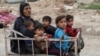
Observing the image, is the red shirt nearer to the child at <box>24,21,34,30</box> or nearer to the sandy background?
the child at <box>24,21,34,30</box>

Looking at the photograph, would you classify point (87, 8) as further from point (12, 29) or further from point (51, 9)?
point (12, 29)

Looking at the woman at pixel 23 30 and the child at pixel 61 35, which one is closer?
the child at pixel 61 35

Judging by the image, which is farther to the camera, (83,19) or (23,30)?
(83,19)

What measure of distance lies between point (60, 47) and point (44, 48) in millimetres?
255

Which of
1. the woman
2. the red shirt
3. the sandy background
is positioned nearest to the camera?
the woman

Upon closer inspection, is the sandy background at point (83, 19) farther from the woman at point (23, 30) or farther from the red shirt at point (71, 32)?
the woman at point (23, 30)

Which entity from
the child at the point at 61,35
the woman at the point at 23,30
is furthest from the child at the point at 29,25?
the child at the point at 61,35

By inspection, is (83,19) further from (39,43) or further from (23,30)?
(39,43)

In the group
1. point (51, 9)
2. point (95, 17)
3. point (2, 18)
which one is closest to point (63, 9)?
point (51, 9)

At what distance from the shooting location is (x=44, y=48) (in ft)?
16.8

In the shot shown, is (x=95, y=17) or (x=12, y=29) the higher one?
(x=12, y=29)

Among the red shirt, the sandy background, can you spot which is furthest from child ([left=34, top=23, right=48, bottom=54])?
the sandy background

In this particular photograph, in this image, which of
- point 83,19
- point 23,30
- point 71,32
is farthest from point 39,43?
point 83,19

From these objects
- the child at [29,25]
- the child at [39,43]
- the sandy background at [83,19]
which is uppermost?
the child at [29,25]
